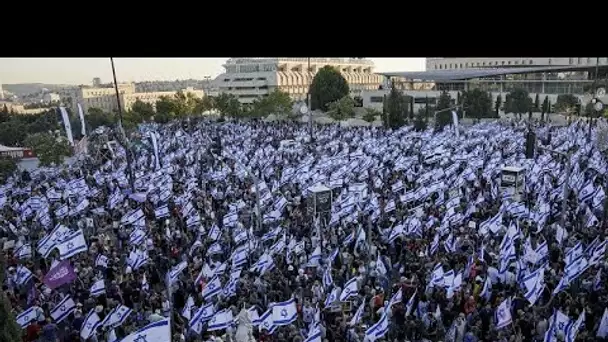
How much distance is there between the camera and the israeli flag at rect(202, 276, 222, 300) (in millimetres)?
11398

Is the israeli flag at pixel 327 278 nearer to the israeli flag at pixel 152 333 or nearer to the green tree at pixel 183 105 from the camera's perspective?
the israeli flag at pixel 152 333

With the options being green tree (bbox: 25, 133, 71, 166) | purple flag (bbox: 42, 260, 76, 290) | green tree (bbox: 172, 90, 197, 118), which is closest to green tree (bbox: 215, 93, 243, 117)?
green tree (bbox: 172, 90, 197, 118)

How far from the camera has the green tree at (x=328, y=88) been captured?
72.3 meters

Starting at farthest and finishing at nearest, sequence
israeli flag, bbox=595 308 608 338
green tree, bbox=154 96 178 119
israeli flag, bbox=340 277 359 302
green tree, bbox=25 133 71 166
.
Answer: green tree, bbox=154 96 178 119, green tree, bbox=25 133 71 166, israeli flag, bbox=340 277 359 302, israeli flag, bbox=595 308 608 338

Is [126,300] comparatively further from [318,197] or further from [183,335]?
[318,197]

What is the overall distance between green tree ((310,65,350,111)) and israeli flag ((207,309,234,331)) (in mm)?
62516

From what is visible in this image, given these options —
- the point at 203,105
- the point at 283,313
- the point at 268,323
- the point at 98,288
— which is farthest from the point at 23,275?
the point at 203,105

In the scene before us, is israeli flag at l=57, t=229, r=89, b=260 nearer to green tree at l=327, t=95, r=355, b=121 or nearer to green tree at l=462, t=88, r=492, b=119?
green tree at l=327, t=95, r=355, b=121

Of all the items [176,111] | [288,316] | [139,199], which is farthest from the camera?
[176,111]

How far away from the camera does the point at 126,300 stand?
40.8ft

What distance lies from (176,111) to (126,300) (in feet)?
197

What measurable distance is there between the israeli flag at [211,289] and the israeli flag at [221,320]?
4.22 feet

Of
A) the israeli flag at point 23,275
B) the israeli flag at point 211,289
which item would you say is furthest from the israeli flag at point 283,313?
the israeli flag at point 23,275
